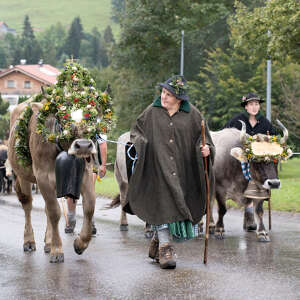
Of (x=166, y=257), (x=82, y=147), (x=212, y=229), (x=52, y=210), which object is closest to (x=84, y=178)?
(x=52, y=210)

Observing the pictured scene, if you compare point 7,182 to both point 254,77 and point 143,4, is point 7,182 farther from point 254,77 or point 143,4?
point 143,4

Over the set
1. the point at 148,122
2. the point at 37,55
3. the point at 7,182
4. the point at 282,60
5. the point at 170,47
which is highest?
the point at 37,55

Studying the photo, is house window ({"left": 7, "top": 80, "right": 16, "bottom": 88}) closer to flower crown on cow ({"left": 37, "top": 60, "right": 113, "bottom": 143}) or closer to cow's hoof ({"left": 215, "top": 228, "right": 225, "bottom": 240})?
cow's hoof ({"left": 215, "top": 228, "right": 225, "bottom": 240})

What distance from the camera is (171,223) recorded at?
834 centimetres

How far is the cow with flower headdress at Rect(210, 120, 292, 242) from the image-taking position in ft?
35.7

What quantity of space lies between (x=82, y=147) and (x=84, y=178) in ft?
3.63

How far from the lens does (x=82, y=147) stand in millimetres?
7699

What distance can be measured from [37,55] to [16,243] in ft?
529

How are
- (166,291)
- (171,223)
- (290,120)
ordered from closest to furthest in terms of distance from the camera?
(166,291) → (171,223) → (290,120)

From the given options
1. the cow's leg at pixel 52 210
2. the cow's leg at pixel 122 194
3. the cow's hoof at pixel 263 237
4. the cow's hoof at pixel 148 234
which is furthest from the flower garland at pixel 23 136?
the cow's hoof at pixel 263 237

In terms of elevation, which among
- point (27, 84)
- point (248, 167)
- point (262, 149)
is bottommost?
point (248, 167)

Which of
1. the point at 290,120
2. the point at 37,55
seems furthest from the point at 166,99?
the point at 37,55

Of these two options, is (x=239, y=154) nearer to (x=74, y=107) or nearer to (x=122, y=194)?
(x=122, y=194)

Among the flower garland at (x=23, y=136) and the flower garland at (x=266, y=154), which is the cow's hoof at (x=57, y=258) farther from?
the flower garland at (x=266, y=154)
